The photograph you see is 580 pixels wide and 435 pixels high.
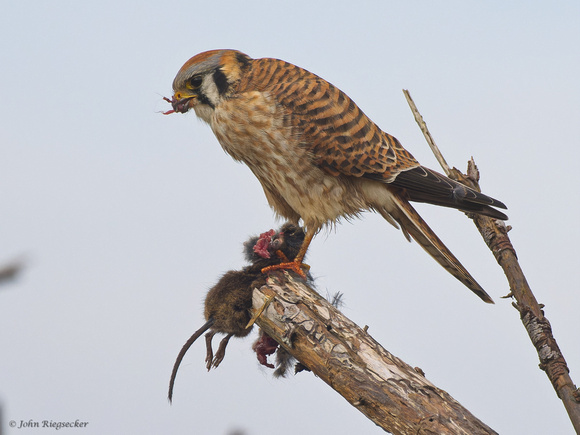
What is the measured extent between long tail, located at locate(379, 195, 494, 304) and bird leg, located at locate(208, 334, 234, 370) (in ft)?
3.19

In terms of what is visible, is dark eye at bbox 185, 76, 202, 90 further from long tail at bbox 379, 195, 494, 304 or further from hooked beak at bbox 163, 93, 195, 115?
long tail at bbox 379, 195, 494, 304

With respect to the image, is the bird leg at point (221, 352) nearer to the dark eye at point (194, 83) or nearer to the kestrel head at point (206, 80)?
the kestrel head at point (206, 80)

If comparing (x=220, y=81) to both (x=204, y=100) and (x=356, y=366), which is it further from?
(x=356, y=366)

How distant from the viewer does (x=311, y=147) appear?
281 cm

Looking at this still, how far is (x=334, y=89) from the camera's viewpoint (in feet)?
9.78

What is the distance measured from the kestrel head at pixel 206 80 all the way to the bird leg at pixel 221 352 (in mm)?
1048

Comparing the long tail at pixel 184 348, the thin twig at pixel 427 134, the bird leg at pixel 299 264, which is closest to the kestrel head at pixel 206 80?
the bird leg at pixel 299 264

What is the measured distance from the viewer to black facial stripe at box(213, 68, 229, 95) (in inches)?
115

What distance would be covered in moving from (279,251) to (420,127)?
0.95 m

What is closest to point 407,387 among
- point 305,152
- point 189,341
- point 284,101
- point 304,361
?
point 304,361

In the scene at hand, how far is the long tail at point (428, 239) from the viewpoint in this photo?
281cm

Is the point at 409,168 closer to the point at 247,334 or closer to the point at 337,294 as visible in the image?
the point at 337,294

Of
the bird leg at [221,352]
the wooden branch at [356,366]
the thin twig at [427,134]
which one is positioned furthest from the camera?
the thin twig at [427,134]

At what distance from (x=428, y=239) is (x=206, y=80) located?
127cm
